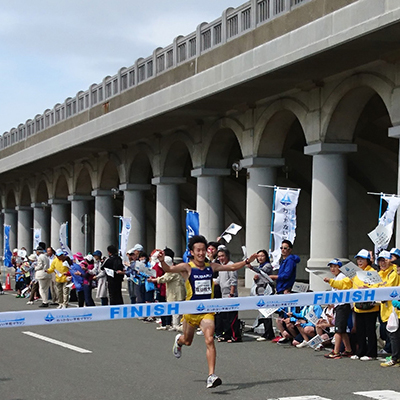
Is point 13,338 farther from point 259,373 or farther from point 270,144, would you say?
point 270,144

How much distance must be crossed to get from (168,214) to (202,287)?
72.5 ft

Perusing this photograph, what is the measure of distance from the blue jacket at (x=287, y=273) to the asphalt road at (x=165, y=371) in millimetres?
1013

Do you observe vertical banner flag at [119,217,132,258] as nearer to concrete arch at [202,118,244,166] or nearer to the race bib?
concrete arch at [202,118,244,166]

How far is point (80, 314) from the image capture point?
380 inches

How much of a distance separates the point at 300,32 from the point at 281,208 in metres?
4.31

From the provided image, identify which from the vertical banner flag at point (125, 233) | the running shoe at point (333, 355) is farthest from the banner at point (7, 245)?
the running shoe at point (333, 355)

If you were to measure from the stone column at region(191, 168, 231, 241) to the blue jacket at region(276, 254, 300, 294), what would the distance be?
14.0m

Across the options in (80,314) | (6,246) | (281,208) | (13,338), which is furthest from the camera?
(6,246)

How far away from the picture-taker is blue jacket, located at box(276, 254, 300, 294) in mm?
14859

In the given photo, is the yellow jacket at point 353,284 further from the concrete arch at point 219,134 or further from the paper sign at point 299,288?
the concrete arch at point 219,134

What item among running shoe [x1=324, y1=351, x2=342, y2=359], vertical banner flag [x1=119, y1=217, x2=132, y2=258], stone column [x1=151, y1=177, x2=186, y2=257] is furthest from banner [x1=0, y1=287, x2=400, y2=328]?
stone column [x1=151, y1=177, x2=186, y2=257]

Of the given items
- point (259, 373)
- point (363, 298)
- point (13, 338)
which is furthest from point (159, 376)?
point (13, 338)

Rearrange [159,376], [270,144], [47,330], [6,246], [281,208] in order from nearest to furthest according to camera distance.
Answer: [159,376]
[47,330]
[281,208]
[270,144]
[6,246]

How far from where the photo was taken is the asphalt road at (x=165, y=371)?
32.8ft
